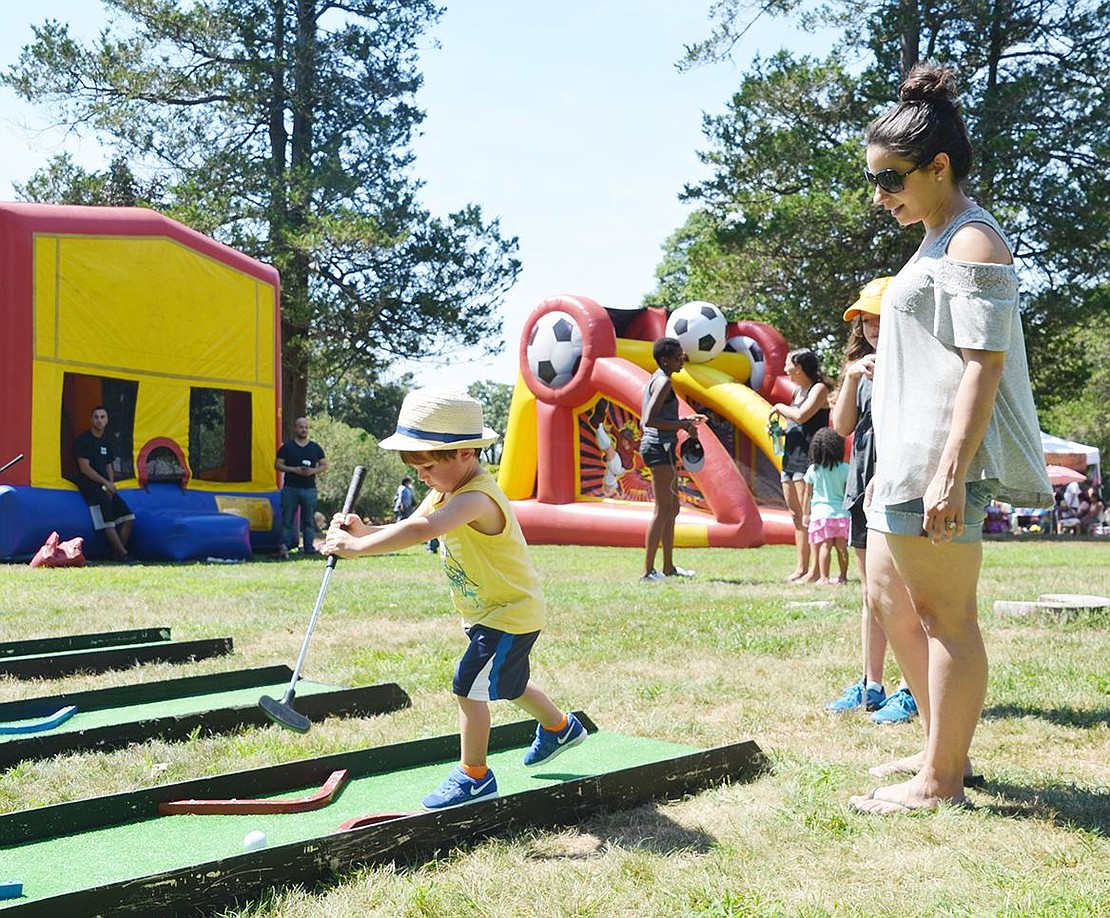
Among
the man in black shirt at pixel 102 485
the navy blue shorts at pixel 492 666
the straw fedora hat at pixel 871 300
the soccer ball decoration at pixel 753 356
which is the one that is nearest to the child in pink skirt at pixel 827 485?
the straw fedora hat at pixel 871 300

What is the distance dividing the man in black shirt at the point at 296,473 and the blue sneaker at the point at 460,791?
1179 cm

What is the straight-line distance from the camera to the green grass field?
2.87 m

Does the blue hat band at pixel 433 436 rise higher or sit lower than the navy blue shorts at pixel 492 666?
higher

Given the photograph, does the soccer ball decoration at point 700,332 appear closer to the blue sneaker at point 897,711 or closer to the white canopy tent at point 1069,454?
the blue sneaker at point 897,711

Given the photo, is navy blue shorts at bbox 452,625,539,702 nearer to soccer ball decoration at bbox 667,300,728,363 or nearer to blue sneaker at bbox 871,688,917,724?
blue sneaker at bbox 871,688,917,724

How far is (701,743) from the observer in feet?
14.6

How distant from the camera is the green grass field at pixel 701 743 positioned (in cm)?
287

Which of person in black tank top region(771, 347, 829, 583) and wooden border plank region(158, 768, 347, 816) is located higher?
person in black tank top region(771, 347, 829, 583)

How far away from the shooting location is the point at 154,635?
22.3 ft

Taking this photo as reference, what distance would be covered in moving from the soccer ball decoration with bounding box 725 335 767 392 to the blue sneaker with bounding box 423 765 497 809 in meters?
15.6

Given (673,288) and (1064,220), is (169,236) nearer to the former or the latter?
(1064,220)

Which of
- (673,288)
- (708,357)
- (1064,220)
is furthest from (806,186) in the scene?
(673,288)

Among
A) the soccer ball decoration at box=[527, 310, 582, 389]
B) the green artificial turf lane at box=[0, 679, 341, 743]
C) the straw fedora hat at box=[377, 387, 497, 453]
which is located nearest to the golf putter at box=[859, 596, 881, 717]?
the straw fedora hat at box=[377, 387, 497, 453]

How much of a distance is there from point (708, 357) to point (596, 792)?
1457 centimetres
